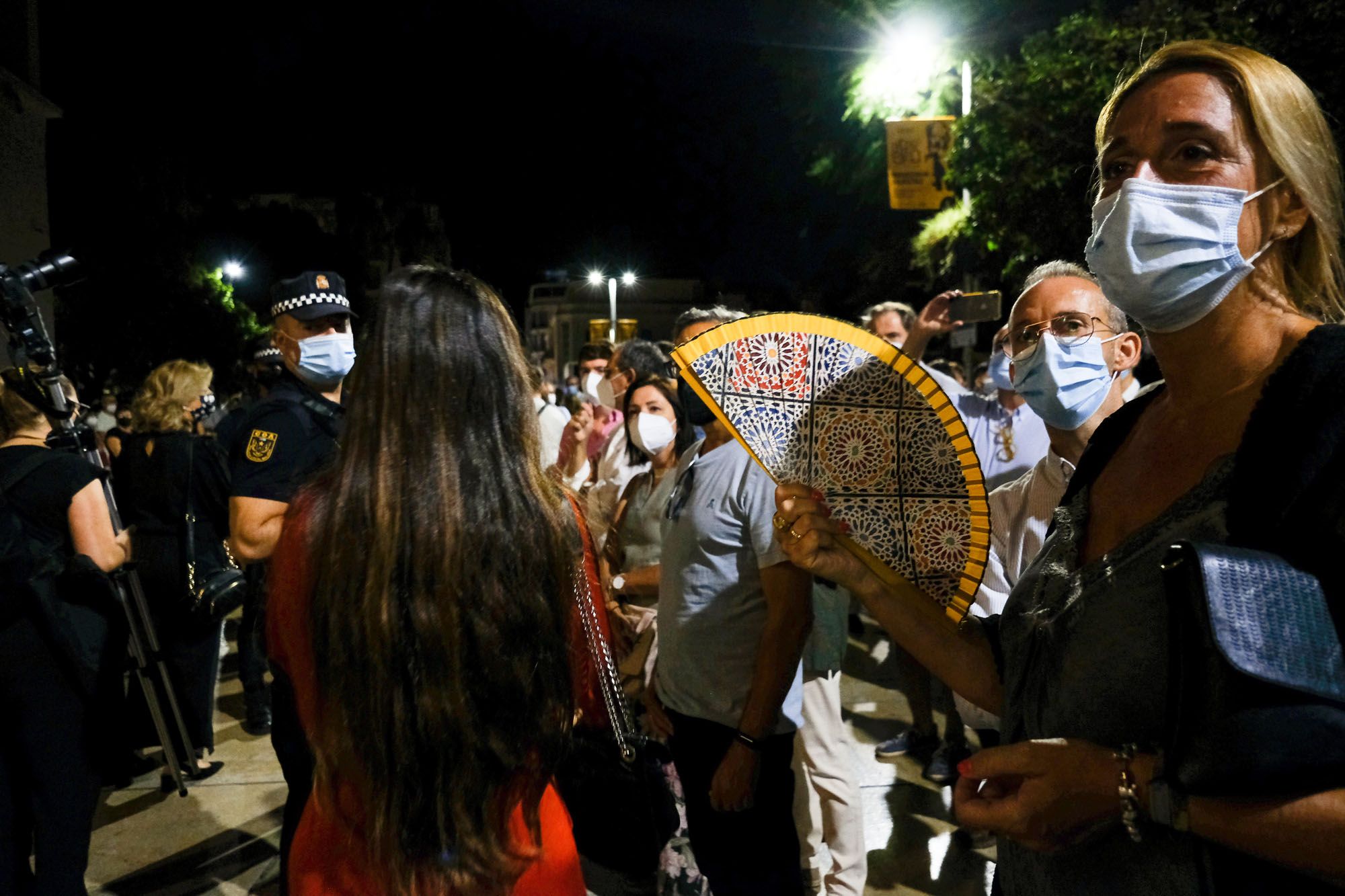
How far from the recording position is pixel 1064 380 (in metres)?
2.34

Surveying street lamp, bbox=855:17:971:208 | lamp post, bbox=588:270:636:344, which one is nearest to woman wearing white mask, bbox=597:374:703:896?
street lamp, bbox=855:17:971:208

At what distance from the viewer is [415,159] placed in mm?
21859

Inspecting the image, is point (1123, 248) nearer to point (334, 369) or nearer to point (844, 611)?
point (844, 611)

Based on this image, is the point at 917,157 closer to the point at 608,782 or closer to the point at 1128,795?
the point at 608,782

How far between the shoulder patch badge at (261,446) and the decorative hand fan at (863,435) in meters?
2.05

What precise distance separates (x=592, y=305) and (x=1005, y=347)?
4968 centimetres

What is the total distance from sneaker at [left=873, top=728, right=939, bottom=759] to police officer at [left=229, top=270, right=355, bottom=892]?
3.29 meters

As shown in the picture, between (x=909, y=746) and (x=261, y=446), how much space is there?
394 cm

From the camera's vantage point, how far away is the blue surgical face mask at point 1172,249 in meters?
1.21

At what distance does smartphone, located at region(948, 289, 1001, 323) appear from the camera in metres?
3.18

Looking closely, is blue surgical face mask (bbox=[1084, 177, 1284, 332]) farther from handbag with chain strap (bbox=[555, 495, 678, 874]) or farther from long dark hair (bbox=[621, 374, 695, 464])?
long dark hair (bbox=[621, 374, 695, 464])

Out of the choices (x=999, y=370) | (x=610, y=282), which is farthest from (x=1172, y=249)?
(x=610, y=282)

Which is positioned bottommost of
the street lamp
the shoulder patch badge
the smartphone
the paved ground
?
the paved ground

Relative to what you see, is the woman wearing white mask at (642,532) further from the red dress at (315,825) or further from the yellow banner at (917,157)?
the yellow banner at (917,157)
